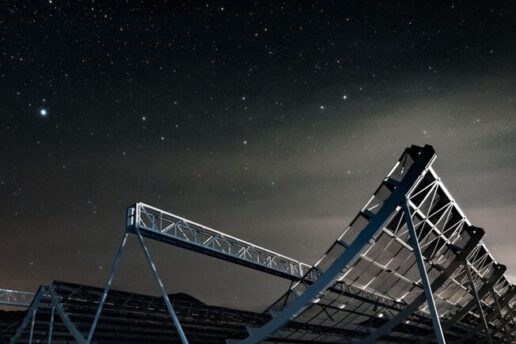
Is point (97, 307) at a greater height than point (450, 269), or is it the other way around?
point (450, 269)

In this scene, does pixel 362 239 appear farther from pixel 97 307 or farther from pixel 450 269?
pixel 97 307

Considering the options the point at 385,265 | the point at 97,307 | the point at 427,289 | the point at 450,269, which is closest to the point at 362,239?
the point at 427,289

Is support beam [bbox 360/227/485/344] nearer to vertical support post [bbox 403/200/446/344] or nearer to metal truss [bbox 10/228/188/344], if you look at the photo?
vertical support post [bbox 403/200/446/344]

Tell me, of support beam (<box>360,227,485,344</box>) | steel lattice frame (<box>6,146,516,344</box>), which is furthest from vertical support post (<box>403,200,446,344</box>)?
support beam (<box>360,227,485,344</box>)

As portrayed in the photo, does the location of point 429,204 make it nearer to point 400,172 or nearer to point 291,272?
point 400,172

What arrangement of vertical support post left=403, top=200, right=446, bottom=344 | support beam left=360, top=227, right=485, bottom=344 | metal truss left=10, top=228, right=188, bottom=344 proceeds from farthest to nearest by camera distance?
support beam left=360, top=227, right=485, bottom=344 → metal truss left=10, top=228, right=188, bottom=344 → vertical support post left=403, top=200, right=446, bottom=344

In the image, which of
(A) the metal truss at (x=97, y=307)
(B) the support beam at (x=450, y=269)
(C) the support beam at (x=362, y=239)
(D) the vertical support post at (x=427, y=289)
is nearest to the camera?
(D) the vertical support post at (x=427, y=289)

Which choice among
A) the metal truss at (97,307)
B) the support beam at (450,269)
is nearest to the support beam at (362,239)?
the metal truss at (97,307)

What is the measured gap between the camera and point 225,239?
20.5m

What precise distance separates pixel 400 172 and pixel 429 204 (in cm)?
317

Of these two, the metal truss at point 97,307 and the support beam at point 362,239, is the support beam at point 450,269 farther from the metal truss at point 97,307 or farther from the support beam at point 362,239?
the metal truss at point 97,307

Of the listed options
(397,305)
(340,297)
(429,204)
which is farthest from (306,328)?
(429,204)

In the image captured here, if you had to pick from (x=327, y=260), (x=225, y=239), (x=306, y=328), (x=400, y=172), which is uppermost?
(x=225, y=239)

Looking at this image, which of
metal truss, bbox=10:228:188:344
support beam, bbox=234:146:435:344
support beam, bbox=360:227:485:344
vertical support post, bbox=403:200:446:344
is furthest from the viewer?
support beam, bbox=360:227:485:344
